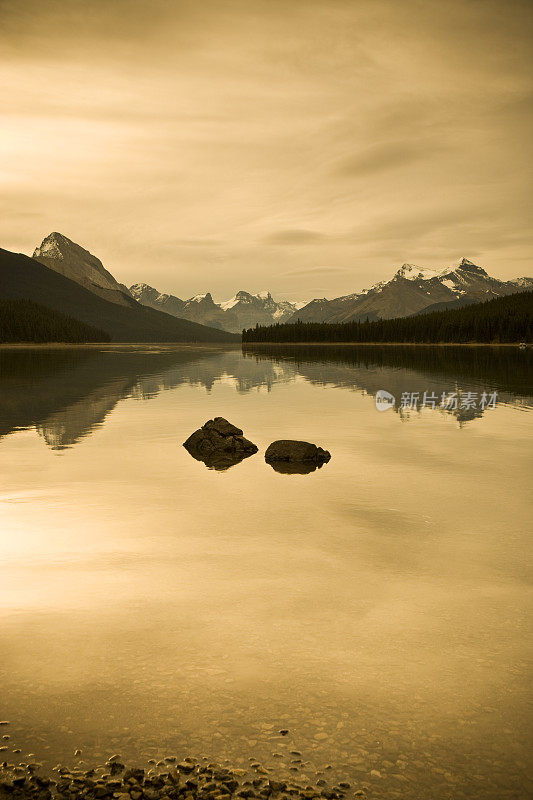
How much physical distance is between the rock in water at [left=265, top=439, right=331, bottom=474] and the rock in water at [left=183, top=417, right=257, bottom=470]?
172 centimetres

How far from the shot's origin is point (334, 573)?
1330 centimetres

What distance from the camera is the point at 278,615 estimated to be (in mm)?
11195

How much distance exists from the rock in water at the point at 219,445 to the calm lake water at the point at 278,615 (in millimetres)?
1471

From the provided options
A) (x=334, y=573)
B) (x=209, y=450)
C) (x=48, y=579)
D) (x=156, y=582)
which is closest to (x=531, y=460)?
(x=209, y=450)

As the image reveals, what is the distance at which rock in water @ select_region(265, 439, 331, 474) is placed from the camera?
25.6 m
